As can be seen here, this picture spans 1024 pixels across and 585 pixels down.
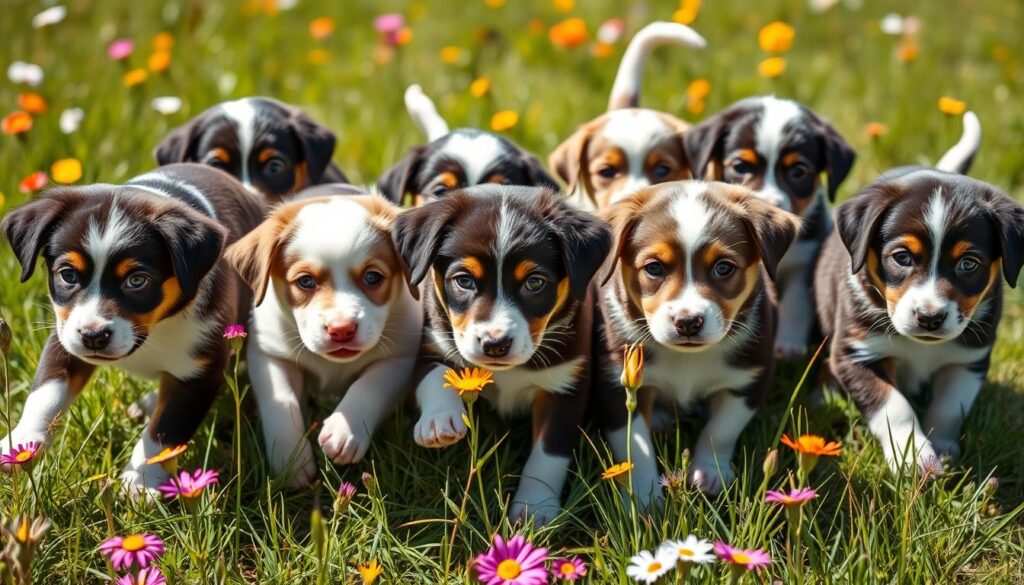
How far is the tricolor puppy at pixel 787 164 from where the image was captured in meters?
4.43

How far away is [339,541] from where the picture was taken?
124 inches

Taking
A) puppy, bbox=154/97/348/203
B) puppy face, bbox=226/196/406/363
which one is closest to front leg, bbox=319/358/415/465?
puppy face, bbox=226/196/406/363

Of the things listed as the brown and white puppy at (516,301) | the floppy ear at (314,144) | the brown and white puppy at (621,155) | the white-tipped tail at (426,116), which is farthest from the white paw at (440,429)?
the white-tipped tail at (426,116)

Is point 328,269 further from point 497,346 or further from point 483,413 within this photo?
point 483,413

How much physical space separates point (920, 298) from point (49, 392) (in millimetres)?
2716

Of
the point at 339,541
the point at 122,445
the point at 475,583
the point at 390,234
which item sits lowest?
the point at 122,445

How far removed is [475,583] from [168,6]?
5.70 metres

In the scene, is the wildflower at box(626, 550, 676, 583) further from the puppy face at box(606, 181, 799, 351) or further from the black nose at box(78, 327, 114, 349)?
the black nose at box(78, 327, 114, 349)

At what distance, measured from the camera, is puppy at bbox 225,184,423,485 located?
349 cm

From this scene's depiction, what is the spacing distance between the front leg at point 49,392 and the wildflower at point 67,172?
1363 mm

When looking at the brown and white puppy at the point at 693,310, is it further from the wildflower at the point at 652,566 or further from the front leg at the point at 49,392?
the front leg at the point at 49,392

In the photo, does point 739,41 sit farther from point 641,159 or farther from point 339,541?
point 339,541

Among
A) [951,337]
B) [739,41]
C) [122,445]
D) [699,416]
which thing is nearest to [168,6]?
[739,41]

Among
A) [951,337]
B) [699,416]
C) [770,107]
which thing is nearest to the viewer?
[951,337]
